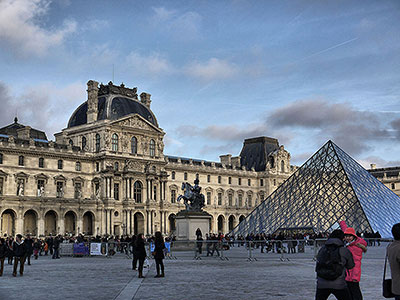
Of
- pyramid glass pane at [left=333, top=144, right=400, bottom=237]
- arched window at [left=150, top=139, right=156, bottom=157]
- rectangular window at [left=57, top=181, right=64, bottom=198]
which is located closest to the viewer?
pyramid glass pane at [left=333, top=144, right=400, bottom=237]

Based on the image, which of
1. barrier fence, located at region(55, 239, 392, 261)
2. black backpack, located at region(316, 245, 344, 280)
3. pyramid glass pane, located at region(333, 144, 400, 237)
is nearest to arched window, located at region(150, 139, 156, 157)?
pyramid glass pane, located at region(333, 144, 400, 237)

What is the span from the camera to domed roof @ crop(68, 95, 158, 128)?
6675cm

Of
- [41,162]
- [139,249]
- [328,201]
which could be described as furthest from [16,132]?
[139,249]

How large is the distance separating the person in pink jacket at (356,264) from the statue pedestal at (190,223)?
26281 mm

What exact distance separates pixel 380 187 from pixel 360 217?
7.72 meters

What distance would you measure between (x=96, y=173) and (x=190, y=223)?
3244 centimetres

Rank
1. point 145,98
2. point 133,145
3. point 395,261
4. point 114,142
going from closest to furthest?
point 395,261 < point 114,142 < point 133,145 < point 145,98

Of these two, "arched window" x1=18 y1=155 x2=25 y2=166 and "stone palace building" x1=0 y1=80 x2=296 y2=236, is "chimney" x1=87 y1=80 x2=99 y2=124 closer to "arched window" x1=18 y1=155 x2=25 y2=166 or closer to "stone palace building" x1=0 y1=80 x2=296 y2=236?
"stone palace building" x1=0 y1=80 x2=296 y2=236

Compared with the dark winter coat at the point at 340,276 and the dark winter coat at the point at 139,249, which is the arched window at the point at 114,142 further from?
the dark winter coat at the point at 340,276

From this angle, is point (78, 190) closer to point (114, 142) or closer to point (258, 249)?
point (114, 142)

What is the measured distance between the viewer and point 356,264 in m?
9.22

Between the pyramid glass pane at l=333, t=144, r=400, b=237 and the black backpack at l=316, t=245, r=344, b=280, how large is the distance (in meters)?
34.1

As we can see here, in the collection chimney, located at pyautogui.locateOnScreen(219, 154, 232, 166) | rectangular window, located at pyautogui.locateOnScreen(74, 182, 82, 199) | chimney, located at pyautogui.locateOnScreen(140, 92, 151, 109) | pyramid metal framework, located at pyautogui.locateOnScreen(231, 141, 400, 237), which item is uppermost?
chimney, located at pyautogui.locateOnScreen(140, 92, 151, 109)

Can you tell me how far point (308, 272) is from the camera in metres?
18.4
